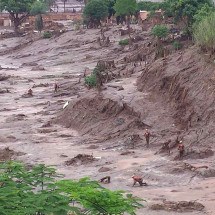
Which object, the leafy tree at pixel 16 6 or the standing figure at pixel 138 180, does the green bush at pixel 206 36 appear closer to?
the standing figure at pixel 138 180

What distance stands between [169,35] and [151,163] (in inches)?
1028

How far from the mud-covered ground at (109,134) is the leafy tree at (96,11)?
766 inches

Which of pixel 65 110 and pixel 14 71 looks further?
pixel 14 71

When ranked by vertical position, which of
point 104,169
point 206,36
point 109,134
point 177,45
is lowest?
point 109,134

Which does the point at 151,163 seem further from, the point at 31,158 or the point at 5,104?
the point at 5,104

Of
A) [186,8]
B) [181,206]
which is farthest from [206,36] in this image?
[181,206]

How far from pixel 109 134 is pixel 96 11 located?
40.2 metres

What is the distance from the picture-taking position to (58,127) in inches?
1232

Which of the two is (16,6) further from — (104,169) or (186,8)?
(104,169)

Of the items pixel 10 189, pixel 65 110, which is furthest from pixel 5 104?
pixel 10 189

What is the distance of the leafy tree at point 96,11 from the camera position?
66.2 meters

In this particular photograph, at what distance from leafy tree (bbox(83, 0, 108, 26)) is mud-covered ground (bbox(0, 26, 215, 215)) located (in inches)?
766

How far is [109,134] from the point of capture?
92.0ft

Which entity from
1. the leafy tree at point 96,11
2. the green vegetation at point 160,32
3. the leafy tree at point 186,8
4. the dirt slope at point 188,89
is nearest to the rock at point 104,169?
the dirt slope at point 188,89
